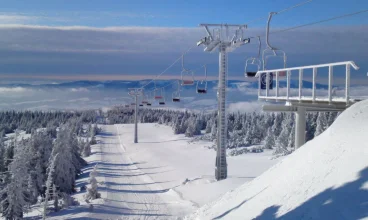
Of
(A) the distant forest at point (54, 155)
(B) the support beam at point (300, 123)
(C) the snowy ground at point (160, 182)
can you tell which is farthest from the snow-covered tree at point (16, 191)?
(B) the support beam at point (300, 123)

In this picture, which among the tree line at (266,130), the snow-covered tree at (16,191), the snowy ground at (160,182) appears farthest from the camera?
the tree line at (266,130)

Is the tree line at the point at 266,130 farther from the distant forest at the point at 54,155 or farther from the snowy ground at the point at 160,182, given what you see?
the snowy ground at the point at 160,182

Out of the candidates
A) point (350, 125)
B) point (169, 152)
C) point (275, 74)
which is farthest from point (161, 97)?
point (350, 125)

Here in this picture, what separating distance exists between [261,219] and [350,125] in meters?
3.51

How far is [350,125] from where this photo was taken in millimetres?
11172

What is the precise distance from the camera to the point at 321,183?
1002 centimetres

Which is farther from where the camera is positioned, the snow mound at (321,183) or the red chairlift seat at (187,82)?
the red chairlift seat at (187,82)

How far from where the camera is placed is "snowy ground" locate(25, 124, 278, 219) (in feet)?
73.7

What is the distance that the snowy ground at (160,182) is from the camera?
2245 cm

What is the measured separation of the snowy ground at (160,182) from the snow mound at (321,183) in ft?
22.1

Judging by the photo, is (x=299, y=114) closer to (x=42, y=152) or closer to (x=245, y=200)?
(x=245, y=200)

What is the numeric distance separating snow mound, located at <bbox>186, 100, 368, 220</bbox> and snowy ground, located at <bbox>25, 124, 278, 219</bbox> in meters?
6.74

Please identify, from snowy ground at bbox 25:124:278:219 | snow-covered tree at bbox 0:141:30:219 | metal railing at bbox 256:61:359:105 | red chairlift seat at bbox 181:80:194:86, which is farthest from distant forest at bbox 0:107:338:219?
metal railing at bbox 256:61:359:105

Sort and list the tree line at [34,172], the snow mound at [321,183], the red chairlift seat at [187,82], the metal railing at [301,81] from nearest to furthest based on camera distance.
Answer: the snow mound at [321,183] → the metal railing at [301,81] → the red chairlift seat at [187,82] → the tree line at [34,172]
